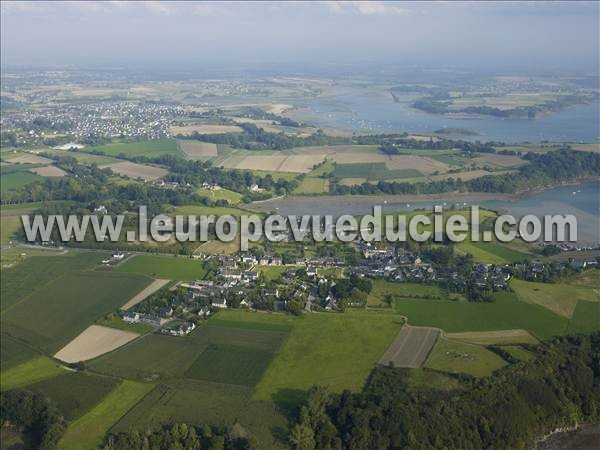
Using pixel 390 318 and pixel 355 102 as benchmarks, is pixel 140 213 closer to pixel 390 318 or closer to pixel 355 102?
pixel 390 318

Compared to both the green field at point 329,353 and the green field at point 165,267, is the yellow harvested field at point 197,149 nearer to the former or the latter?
the green field at point 165,267

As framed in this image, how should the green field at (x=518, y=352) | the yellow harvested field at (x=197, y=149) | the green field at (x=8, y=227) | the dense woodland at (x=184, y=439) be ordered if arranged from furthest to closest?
the yellow harvested field at (x=197, y=149) < the green field at (x=8, y=227) < the green field at (x=518, y=352) < the dense woodland at (x=184, y=439)

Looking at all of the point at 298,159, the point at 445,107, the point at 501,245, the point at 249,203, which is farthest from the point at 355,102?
the point at 501,245

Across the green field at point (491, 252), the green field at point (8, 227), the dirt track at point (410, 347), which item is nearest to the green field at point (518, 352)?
the dirt track at point (410, 347)

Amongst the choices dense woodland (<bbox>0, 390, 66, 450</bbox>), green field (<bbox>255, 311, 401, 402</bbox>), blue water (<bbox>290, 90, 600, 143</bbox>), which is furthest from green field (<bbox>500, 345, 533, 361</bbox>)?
blue water (<bbox>290, 90, 600, 143</bbox>)

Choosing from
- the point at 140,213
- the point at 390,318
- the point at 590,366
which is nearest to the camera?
the point at 590,366

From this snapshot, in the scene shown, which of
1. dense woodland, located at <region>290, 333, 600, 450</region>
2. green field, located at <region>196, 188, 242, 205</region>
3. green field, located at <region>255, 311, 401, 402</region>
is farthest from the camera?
green field, located at <region>196, 188, 242, 205</region>

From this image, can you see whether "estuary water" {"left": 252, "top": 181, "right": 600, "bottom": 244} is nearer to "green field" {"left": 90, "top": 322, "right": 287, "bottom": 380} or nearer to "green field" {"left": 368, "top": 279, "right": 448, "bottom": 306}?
"green field" {"left": 368, "top": 279, "right": 448, "bottom": 306}
